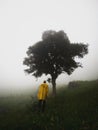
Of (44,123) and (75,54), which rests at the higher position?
(75,54)

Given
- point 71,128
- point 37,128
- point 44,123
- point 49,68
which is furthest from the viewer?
point 49,68

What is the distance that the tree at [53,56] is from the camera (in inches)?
1127

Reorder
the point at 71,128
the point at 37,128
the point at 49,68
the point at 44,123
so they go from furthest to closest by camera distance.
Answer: the point at 49,68, the point at 44,123, the point at 37,128, the point at 71,128

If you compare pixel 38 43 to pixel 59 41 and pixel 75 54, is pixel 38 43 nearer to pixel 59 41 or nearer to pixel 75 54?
pixel 59 41

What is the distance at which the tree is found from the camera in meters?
28.6

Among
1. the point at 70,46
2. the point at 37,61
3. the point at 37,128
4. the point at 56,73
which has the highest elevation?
the point at 70,46

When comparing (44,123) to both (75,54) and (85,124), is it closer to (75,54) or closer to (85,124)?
(85,124)

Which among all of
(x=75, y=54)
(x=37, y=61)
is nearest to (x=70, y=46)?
(x=75, y=54)

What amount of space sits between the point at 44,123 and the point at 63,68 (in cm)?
1886

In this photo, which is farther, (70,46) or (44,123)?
(70,46)

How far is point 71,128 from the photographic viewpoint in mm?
9172

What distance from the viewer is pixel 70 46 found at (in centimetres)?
2980

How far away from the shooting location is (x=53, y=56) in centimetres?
2908

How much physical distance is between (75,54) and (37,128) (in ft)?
69.7
